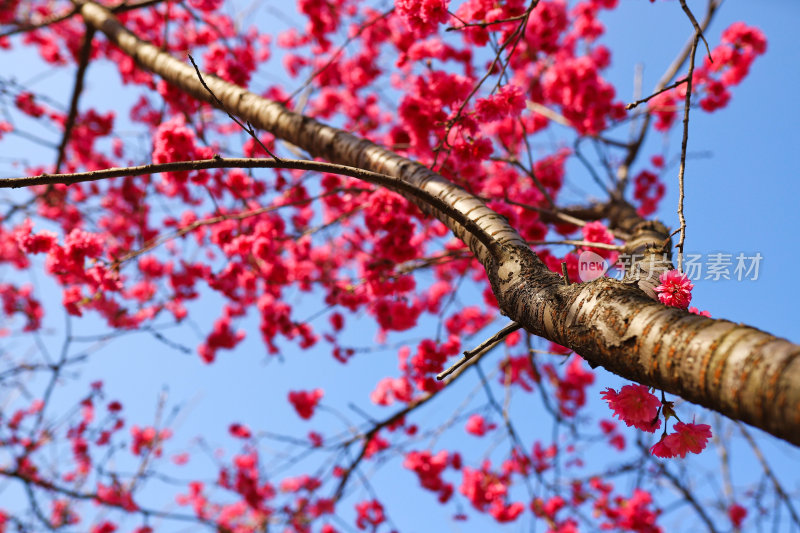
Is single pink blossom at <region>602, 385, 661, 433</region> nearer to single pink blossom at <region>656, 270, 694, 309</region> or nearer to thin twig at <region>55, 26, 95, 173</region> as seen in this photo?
single pink blossom at <region>656, 270, 694, 309</region>

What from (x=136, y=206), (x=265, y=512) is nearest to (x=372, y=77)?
(x=136, y=206)

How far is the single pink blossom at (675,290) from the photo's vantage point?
1300mm

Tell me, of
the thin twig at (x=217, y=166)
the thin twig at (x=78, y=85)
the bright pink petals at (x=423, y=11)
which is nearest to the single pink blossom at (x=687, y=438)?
the thin twig at (x=217, y=166)

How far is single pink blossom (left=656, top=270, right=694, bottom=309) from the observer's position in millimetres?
1300

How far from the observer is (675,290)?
1322 millimetres

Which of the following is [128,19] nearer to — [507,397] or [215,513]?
[507,397]

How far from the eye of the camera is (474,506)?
4.50m

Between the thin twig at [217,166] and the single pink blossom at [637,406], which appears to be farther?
the single pink blossom at [637,406]

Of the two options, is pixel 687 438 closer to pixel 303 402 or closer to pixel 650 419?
pixel 650 419

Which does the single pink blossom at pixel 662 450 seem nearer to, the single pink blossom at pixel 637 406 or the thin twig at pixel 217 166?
the single pink blossom at pixel 637 406

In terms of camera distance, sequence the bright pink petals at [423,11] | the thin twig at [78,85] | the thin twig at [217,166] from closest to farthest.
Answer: the thin twig at [217,166] → the bright pink petals at [423,11] → the thin twig at [78,85]

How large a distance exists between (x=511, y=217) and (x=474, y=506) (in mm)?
3275

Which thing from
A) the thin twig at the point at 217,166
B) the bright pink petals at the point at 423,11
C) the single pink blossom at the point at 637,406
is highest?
the bright pink petals at the point at 423,11

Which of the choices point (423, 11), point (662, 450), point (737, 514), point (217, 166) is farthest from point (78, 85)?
point (737, 514)
